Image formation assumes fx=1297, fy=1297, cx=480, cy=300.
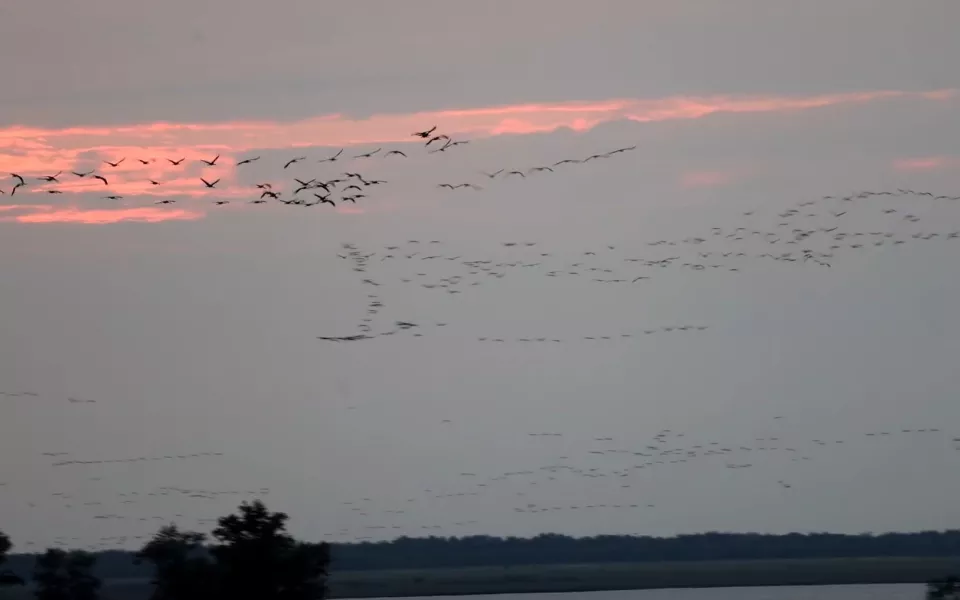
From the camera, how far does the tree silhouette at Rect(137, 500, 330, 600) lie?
52812 mm

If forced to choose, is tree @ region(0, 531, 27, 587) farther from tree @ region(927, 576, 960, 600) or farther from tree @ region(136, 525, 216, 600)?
tree @ region(927, 576, 960, 600)

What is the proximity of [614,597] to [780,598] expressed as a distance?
25057 millimetres

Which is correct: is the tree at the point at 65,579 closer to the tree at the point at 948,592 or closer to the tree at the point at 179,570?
the tree at the point at 179,570

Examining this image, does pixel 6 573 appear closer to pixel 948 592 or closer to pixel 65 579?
pixel 65 579

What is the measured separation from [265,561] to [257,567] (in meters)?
0.40

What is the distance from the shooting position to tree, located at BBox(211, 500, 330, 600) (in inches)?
2078

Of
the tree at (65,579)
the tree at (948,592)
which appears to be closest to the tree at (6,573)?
the tree at (65,579)

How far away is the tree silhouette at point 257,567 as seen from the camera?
5281 centimetres

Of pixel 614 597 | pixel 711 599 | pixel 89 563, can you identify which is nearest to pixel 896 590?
pixel 711 599

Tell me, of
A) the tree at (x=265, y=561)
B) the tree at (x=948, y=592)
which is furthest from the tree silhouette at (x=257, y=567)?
the tree at (x=948, y=592)

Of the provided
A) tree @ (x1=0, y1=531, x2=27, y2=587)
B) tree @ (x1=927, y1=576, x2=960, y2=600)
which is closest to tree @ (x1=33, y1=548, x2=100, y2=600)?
tree @ (x1=0, y1=531, x2=27, y2=587)

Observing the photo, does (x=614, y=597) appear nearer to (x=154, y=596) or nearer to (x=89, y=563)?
(x=89, y=563)

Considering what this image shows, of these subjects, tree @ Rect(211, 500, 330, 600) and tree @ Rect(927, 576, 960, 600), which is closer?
tree @ Rect(211, 500, 330, 600)

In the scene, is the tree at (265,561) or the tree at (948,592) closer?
the tree at (265,561)
